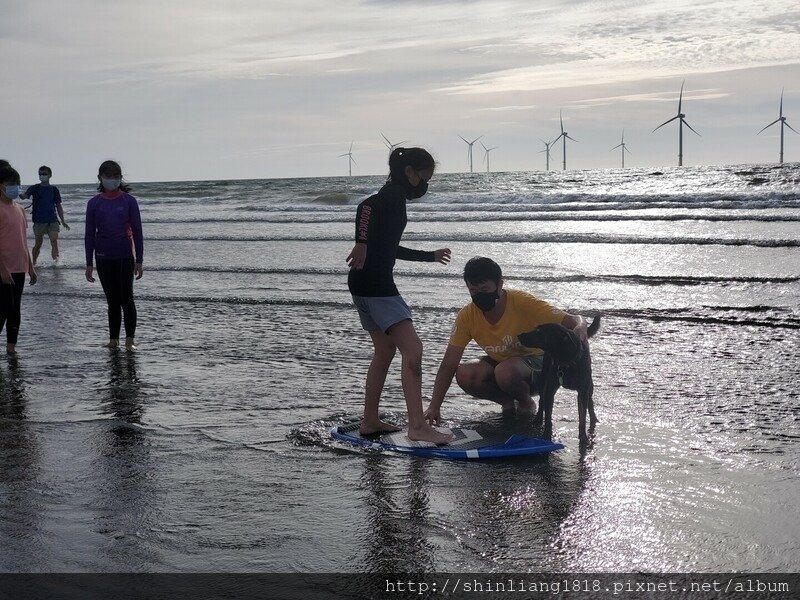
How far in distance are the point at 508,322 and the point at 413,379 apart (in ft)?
2.93

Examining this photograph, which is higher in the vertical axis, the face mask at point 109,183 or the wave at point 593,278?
the face mask at point 109,183

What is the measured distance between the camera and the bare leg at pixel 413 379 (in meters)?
5.55

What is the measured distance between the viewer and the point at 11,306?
9.23 m

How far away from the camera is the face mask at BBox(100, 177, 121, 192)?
9.08m

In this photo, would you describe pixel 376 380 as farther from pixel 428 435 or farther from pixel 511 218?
pixel 511 218

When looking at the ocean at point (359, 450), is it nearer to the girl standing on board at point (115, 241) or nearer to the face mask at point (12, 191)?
the girl standing on board at point (115, 241)

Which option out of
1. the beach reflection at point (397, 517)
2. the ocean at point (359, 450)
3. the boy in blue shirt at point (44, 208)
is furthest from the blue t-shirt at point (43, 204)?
the beach reflection at point (397, 517)

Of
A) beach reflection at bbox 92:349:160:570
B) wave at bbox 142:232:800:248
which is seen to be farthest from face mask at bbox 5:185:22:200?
wave at bbox 142:232:800:248

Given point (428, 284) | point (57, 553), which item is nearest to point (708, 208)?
point (428, 284)

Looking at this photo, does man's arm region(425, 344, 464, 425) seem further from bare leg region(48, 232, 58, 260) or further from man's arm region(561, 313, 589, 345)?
bare leg region(48, 232, 58, 260)

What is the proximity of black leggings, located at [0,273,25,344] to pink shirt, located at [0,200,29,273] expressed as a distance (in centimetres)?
16

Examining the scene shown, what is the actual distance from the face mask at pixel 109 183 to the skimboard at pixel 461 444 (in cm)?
450

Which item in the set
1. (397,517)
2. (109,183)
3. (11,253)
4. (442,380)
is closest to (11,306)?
(11,253)

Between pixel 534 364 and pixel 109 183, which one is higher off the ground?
pixel 109 183
